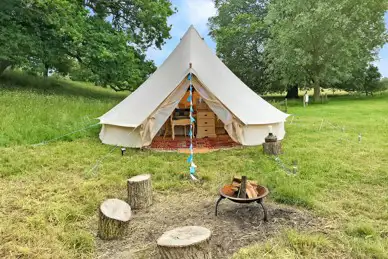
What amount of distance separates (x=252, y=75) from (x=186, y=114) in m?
15.7

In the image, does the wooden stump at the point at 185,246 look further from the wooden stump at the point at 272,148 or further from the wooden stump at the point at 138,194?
the wooden stump at the point at 272,148

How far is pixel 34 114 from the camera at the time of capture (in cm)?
914

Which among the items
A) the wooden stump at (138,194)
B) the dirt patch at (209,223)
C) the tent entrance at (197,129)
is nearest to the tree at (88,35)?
the tent entrance at (197,129)

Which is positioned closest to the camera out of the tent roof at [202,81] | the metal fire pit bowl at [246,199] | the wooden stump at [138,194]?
the metal fire pit bowl at [246,199]

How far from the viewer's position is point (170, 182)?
520 centimetres

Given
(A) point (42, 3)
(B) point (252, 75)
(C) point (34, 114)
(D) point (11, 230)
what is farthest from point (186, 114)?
(B) point (252, 75)

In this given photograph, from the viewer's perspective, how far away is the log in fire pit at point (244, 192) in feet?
12.2

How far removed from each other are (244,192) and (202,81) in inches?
155

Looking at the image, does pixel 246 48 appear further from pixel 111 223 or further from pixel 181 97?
pixel 111 223

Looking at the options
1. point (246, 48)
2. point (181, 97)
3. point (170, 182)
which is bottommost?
point (170, 182)

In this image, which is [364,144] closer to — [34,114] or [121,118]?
[121,118]

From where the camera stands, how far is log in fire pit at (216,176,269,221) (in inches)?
147

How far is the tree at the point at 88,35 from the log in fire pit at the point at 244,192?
12.1 m

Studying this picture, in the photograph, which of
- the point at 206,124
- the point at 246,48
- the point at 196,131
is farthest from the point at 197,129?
the point at 246,48
